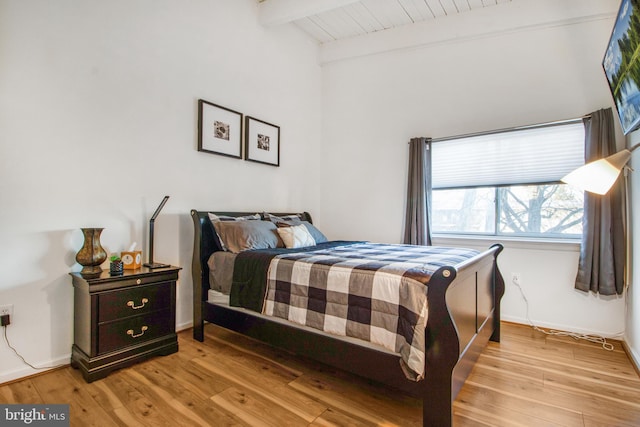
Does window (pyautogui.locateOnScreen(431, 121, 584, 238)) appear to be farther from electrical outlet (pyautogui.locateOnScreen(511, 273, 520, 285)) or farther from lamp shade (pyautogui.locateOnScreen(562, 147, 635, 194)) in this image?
lamp shade (pyautogui.locateOnScreen(562, 147, 635, 194))

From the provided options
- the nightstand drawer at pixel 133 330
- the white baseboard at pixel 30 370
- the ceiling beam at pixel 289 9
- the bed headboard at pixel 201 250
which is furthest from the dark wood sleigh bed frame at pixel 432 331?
the ceiling beam at pixel 289 9

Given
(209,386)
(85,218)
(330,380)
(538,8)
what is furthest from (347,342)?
(538,8)

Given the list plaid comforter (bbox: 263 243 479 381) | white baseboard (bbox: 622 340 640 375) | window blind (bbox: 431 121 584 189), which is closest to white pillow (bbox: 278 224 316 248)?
plaid comforter (bbox: 263 243 479 381)

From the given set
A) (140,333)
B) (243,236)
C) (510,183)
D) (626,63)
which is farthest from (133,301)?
(510,183)

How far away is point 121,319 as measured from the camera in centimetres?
210

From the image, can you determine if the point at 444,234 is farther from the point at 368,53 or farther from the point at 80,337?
the point at 80,337

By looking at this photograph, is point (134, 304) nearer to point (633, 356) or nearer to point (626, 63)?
point (626, 63)

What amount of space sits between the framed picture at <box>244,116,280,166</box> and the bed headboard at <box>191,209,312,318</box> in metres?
1.00

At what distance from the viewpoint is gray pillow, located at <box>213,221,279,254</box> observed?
2.65 metres

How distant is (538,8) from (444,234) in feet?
7.92

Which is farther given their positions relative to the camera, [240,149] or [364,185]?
[364,185]

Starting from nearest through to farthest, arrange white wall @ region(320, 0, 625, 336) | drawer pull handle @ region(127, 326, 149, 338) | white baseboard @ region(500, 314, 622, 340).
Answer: drawer pull handle @ region(127, 326, 149, 338)
white baseboard @ region(500, 314, 622, 340)
white wall @ region(320, 0, 625, 336)

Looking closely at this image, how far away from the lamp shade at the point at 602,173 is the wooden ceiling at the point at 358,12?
92.0 inches

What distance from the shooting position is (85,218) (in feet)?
7.33
